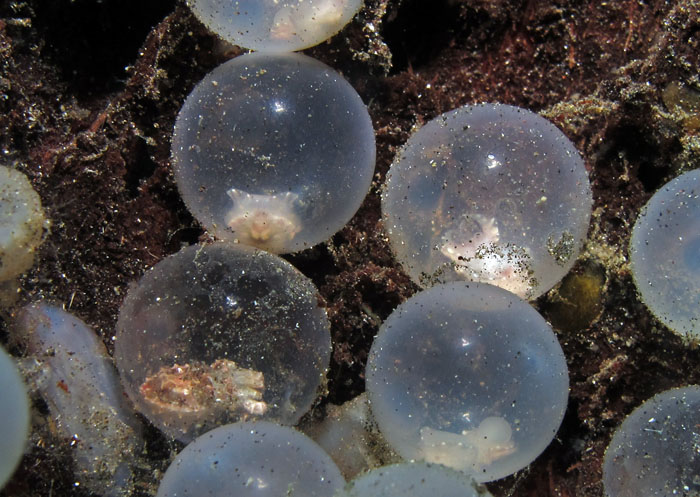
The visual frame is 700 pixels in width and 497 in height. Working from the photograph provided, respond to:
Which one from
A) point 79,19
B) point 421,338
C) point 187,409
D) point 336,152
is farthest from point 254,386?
point 79,19

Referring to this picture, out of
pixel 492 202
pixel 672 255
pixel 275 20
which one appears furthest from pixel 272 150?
pixel 672 255

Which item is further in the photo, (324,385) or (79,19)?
(79,19)

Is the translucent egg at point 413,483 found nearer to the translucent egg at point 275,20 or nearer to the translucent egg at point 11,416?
the translucent egg at point 11,416

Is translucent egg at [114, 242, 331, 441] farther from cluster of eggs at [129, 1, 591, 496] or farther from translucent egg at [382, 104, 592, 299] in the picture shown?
translucent egg at [382, 104, 592, 299]

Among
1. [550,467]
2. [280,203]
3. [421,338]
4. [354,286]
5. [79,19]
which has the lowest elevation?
[550,467]

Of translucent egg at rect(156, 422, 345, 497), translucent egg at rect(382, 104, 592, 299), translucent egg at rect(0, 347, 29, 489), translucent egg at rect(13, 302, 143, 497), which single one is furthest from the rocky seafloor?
translucent egg at rect(156, 422, 345, 497)

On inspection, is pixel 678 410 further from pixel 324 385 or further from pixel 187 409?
pixel 187 409

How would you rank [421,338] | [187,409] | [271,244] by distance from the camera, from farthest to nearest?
1. [271,244]
2. [187,409]
3. [421,338]
